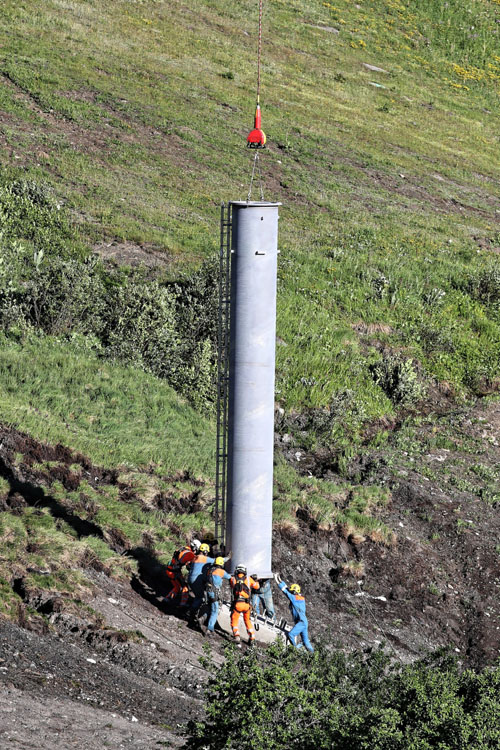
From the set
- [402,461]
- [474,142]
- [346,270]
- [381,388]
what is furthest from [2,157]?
[474,142]

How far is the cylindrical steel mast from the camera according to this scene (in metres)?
14.5

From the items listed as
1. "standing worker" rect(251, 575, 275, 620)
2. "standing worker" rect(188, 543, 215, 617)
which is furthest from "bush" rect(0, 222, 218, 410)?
"standing worker" rect(251, 575, 275, 620)

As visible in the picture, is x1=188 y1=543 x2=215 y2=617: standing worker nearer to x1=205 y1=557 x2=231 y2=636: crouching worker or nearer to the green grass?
x1=205 y1=557 x2=231 y2=636: crouching worker

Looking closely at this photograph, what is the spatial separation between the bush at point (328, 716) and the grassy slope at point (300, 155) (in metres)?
16.1

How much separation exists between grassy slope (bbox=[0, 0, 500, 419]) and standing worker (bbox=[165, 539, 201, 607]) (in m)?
11.5

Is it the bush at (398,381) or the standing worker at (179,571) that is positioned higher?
the standing worker at (179,571)

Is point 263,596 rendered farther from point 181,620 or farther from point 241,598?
point 181,620

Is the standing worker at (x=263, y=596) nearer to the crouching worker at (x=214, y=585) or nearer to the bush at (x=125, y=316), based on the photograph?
the crouching worker at (x=214, y=585)

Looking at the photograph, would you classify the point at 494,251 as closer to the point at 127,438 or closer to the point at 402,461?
the point at 402,461

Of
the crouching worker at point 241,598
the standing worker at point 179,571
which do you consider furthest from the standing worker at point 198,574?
the crouching worker at point 241,598

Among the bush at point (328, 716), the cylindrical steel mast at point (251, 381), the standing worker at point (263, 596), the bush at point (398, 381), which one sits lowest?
the bush at point (398, 381)

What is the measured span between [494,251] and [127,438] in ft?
88.3

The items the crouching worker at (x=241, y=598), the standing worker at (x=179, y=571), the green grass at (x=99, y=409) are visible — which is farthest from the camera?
the green grass at (x=99, y=409)

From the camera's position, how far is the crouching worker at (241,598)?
50.3ft
